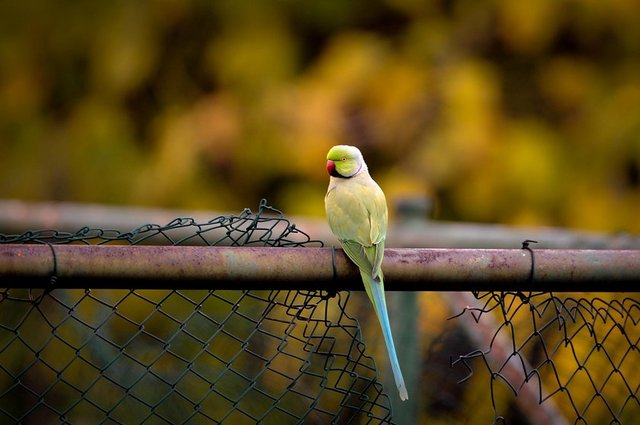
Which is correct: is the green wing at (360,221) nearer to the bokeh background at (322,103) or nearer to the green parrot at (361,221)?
the green parrot at (361,221)

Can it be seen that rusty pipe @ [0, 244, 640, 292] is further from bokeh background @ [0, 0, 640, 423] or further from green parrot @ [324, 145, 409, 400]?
bokeh background @ [0, 0, 640, 423]

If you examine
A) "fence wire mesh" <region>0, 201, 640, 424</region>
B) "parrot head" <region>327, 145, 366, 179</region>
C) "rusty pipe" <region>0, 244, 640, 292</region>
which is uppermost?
"rusty pipe" <region>0, 244, 640, 292</region>

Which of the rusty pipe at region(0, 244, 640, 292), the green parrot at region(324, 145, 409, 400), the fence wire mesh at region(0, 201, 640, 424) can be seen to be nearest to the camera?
the rusty pipe at region(0, 244, 640, 292)

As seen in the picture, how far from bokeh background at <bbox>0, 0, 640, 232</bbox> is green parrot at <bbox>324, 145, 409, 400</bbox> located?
105 inches

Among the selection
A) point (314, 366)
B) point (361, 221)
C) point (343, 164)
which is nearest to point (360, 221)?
point (361, 221)

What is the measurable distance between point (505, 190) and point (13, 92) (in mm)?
3681

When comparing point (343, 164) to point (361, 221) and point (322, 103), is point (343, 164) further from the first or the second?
point (322, 103)

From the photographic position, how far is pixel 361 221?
2691mm

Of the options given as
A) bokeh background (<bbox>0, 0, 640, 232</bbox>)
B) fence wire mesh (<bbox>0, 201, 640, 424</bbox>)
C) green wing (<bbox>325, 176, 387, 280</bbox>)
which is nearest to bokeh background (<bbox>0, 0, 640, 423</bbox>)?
bokeh background (<bbox>0, 0, 640, 232</bbox>)

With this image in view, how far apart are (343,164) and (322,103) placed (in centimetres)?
274

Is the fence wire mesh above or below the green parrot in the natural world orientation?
below

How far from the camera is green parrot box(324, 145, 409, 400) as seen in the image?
2303mm

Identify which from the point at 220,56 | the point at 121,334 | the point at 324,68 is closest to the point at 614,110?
the point at 324,68

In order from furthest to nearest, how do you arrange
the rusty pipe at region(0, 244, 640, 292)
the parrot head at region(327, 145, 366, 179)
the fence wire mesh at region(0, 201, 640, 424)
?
the fence wire mesh at region(0, 201, 640, 424) < the parrot head at region(327, 145, 366, 179) < the rusty pipe at region(0, 244, 640, 292)
